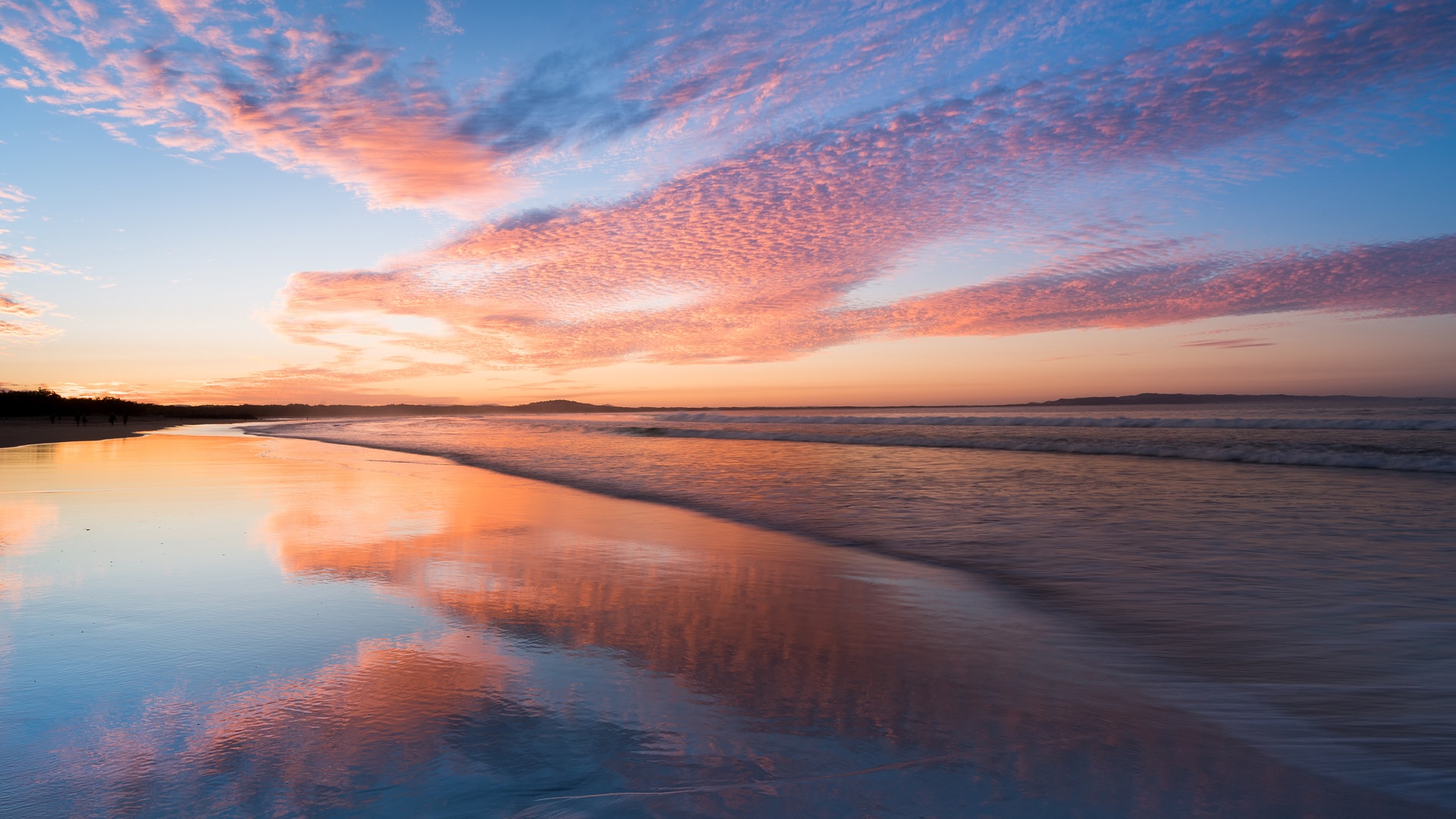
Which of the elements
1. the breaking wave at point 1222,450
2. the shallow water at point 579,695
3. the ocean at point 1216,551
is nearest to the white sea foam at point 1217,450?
the breaking wave at point 1222,450

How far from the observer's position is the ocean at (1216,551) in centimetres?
347

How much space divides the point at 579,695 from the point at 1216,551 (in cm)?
711

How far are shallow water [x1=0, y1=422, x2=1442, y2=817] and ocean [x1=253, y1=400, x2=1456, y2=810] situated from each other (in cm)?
27

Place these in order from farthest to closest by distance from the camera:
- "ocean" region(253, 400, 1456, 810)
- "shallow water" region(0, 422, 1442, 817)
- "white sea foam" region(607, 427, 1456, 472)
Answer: "white sea foam" region(607, 427, 1456, 472)
"ocean" region(253, 400, 1456, 810)
"shallow water" region(0, 422, 1442, 817)

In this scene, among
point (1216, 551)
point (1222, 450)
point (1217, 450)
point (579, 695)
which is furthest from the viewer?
point (1217, 450)

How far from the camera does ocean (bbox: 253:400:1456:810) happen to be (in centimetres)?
347

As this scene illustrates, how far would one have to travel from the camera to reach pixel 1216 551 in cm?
724

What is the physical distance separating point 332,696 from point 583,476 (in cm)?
1243

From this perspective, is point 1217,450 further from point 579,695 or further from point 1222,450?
point 579,695

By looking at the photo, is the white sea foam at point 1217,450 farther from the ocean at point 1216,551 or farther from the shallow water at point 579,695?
the shallow water at point 579,695

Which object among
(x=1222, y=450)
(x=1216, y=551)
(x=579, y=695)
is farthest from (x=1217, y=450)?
(x=579, y=695)

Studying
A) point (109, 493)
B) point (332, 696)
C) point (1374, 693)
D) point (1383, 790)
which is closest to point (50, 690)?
point (332, 696)

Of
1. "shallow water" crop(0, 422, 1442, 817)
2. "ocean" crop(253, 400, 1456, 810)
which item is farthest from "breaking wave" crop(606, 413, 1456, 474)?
"shallow water" crop(0, 422, 1442, 817)

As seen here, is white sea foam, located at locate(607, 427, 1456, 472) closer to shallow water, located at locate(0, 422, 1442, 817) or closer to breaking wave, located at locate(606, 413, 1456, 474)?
breaking wave, located at locate(606, 413, 1456, 474)
